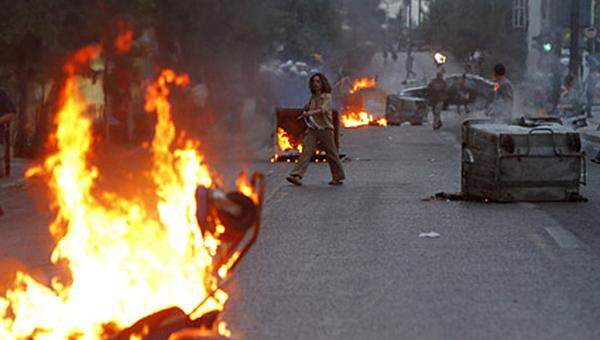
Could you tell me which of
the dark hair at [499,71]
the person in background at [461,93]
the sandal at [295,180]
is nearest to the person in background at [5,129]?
the sandal at [295,180]

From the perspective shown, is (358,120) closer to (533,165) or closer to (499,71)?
(499,71)

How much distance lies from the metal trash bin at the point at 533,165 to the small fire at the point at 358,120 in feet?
97.9

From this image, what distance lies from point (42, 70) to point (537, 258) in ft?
56.7

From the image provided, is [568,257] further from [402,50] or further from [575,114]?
[402,50]

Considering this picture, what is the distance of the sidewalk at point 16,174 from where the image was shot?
71.6 feet

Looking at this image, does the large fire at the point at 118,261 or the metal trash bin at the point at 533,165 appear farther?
the metal trash bin at the point at 533,165

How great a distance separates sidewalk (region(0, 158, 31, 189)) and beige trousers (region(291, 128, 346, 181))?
4.62 metres

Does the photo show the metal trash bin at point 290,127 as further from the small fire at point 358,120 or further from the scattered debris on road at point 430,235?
the small fire at point 358,120

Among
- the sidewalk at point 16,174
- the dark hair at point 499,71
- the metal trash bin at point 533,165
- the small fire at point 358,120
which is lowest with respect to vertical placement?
the small fire at point 358,120

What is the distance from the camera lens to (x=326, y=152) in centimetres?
2056

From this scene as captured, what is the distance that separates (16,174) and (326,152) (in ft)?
20.0

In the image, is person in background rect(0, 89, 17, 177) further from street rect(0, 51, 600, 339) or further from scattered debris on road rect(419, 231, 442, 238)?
scattered debris on road rect(419, 231, 442, 238)

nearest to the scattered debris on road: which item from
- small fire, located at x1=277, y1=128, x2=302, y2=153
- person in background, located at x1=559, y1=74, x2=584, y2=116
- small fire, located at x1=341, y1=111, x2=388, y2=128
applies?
small fire, located at x1=277, y1=128, x2=302, y2=153

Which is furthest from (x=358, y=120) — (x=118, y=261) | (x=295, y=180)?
(x=118, y=261)
